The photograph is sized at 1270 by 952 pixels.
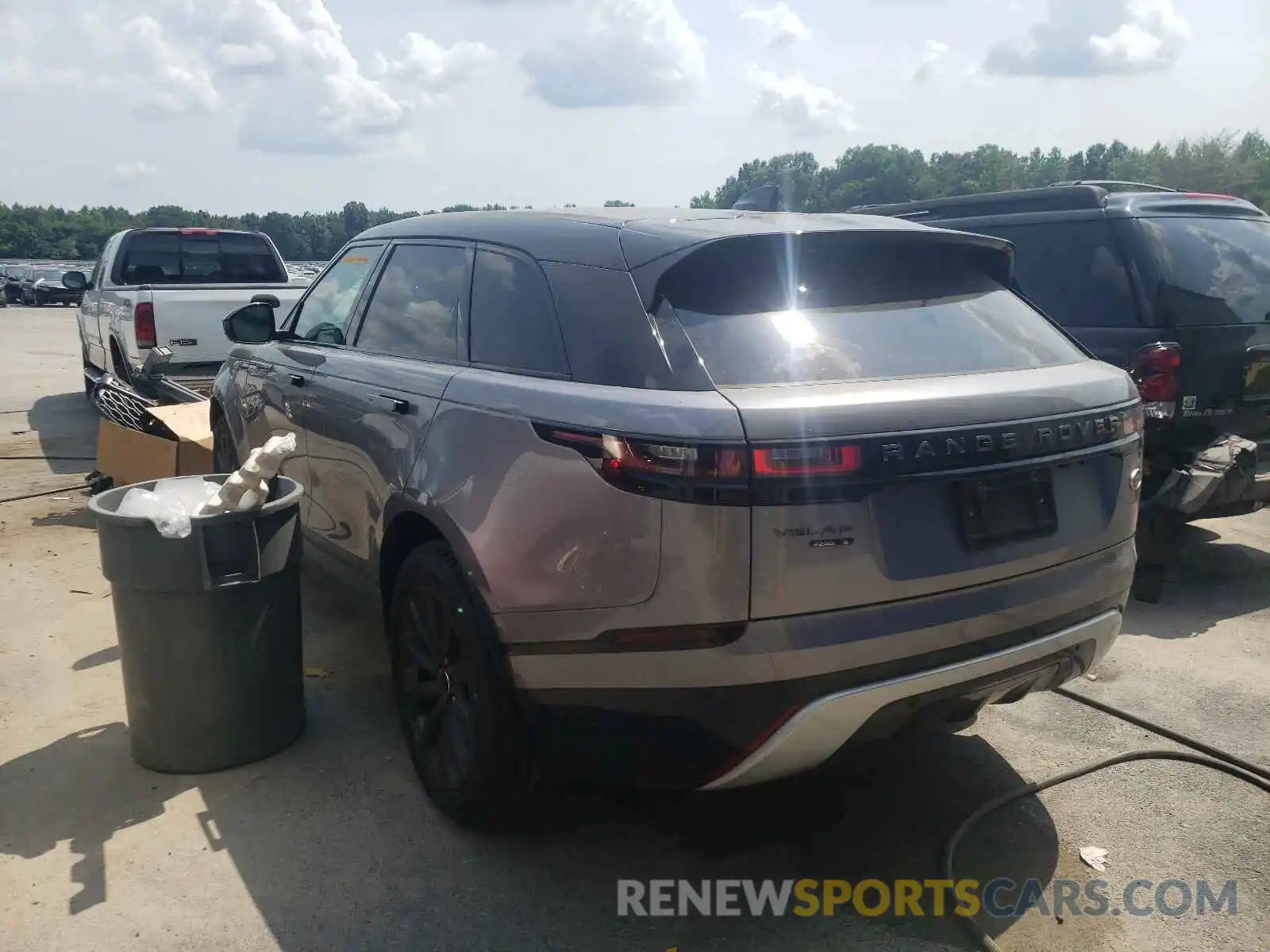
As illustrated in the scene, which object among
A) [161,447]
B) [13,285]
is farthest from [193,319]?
[13,285]

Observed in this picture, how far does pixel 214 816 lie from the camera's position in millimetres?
3395

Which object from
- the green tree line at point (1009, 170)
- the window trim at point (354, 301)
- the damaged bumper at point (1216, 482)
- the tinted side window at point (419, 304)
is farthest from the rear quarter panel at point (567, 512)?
the green tree line at point (1009, 170)

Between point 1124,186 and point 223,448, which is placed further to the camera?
point 1124,186

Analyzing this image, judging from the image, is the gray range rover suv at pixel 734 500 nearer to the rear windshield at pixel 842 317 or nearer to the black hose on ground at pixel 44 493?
the rear windshield at pixel 842 317

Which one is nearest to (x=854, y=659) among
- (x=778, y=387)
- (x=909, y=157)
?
(x=778, y=387)

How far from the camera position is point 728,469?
242cm

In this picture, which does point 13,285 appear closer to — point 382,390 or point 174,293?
point 174,293

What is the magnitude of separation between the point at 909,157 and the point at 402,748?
89693 millimetres

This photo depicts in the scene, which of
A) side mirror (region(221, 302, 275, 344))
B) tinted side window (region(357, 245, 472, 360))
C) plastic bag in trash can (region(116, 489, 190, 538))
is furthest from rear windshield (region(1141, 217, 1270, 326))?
plastic bag in trash can (region(116, 489, 190, 538))

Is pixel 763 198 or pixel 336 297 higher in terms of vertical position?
pixel 763 198

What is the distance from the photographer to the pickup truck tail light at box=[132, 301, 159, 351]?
8695 mm

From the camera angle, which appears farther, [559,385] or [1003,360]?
[1003,360]

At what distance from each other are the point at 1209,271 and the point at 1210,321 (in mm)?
311

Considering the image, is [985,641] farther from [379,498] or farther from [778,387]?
[379,498]
